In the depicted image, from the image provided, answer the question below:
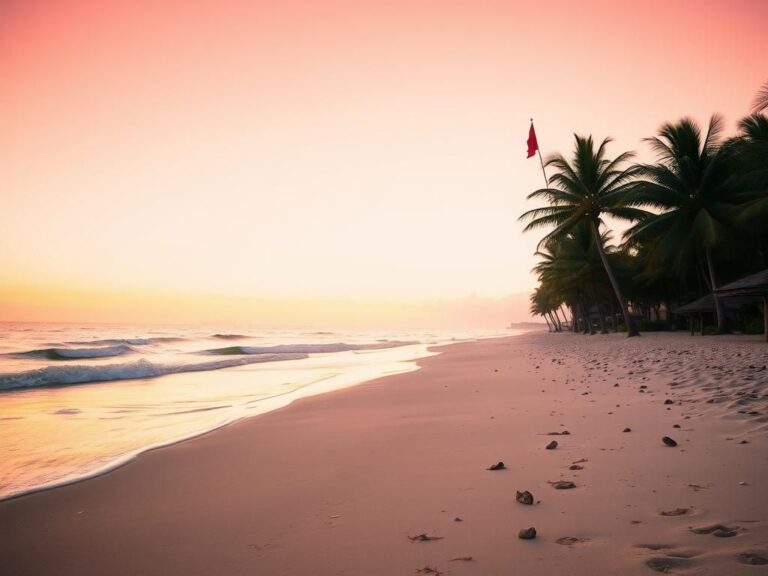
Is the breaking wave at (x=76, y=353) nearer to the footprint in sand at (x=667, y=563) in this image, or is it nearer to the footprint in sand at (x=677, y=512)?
the footprint in sand at (x=677, y=512)

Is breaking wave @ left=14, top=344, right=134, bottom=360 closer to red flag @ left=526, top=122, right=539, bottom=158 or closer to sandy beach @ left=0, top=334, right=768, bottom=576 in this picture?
sandy beach @ left=0, top=334, right=768, bottom=576

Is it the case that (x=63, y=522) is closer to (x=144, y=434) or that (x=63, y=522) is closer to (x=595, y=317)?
(x=144, y=434)

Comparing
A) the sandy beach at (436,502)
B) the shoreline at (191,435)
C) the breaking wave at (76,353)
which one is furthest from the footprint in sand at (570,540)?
the breaking wave at (76,353)

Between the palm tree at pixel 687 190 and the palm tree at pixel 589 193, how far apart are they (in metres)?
1.00

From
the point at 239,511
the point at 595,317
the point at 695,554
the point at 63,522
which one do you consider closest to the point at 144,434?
the point at 63,522

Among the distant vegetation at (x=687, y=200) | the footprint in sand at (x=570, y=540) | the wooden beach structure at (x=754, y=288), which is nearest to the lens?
the footprint in sand at (x=570, y=540)

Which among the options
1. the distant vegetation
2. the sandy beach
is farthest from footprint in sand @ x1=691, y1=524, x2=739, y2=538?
the distant vegetation

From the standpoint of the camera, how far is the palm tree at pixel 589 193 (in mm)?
26328

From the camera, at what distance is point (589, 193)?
2695cm

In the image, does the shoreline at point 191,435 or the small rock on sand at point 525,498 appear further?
the shoreline at point 191,435

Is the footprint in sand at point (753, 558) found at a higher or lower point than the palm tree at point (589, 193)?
lower

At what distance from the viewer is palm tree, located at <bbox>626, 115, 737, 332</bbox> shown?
24141 mm

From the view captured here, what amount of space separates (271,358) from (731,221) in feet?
82.5

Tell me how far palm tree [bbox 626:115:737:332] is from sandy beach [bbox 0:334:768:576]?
2194 cm
